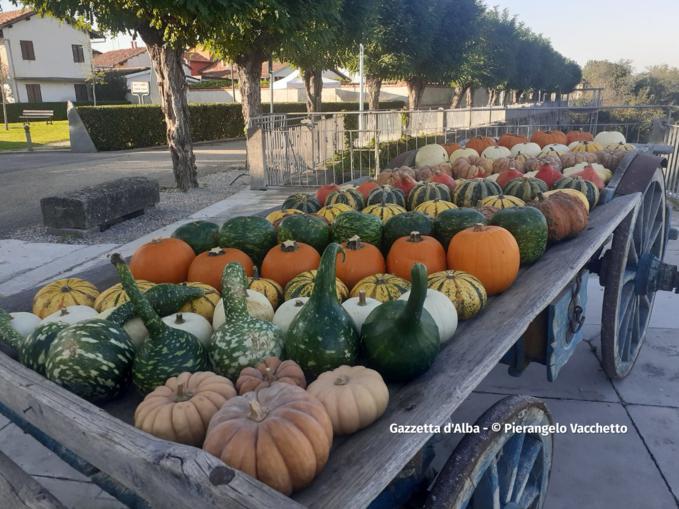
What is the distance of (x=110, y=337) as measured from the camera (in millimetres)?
1652

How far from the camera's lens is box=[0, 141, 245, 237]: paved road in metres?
10.6

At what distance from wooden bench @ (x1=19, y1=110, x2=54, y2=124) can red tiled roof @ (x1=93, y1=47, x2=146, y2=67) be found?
27495mm

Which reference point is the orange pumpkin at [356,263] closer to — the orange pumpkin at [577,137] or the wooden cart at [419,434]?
the wooden cart at [419,434]

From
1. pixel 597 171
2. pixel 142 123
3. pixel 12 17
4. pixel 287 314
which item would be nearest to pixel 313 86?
pixel 142 123

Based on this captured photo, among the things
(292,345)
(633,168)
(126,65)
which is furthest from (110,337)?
(126,65)

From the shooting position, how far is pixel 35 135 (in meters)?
28.3

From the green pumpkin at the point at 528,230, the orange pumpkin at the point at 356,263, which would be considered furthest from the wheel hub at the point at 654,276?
the orange pumpkin at the point at 356,263

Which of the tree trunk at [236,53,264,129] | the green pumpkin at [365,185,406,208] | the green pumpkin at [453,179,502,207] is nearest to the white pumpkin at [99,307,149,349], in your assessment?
the green pumpkin at [365,185,406,208]

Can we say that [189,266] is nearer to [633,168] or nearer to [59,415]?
[59,415]

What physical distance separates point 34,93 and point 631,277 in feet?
170

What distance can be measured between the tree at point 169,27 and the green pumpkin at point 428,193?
637 centimetres

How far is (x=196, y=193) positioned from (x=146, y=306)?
10.3m

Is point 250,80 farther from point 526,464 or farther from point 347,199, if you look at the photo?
point 526,464

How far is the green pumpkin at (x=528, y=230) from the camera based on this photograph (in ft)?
8.54
